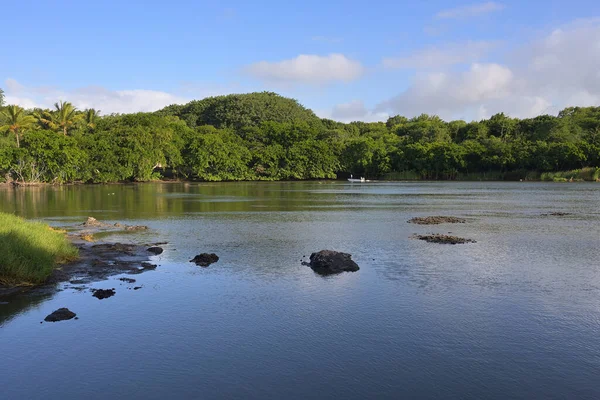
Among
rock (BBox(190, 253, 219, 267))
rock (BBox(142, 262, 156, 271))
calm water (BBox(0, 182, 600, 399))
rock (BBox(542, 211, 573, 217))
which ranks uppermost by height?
rock (BBox(542, 211, 573, 217))

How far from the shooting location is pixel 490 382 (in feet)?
29.3

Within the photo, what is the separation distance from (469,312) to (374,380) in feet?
15.6

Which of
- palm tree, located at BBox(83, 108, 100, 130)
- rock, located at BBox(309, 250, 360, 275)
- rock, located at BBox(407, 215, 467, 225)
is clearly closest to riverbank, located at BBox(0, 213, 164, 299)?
rock, located at BBox(309, 250, 360, 275)

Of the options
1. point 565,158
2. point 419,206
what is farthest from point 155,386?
point 565,158

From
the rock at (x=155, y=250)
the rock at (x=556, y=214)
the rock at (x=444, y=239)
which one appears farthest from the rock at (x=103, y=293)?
the rock at (x=556, y=214)

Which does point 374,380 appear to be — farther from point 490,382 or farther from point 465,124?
point 465,124

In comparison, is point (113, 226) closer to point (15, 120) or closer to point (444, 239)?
point (444, 239)

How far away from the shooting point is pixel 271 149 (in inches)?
4520

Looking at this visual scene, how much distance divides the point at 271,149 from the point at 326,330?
10443 centimetres

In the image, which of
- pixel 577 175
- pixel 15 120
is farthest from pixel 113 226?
pixel 577 175

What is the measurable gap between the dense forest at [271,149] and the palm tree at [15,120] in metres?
0.16

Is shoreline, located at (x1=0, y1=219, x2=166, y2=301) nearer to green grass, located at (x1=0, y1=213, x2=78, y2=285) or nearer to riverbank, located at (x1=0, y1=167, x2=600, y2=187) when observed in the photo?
green grass, located at (x1=0, y1=213, x2=78, y2=285)

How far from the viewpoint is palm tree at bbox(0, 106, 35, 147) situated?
79.2m

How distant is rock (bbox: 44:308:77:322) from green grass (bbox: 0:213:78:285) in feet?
10.9
